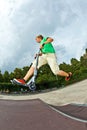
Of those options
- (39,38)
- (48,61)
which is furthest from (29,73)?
(39,38)

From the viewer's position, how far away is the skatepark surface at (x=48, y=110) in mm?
4367

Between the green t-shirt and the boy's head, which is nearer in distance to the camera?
the green t-shirt

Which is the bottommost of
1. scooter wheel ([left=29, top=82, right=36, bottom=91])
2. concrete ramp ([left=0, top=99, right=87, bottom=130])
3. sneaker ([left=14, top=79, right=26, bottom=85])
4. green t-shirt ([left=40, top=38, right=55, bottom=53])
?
concrete ramp ([left=0, top=99, right=87, bottom=130])

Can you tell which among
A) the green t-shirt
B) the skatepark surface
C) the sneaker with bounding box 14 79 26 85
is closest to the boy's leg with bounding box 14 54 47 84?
the sneaker with bounding box 14 79 26 85

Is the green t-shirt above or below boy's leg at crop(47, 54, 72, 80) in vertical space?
above

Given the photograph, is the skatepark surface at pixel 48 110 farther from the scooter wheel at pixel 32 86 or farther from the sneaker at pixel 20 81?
the sneaker at pixel 20 81

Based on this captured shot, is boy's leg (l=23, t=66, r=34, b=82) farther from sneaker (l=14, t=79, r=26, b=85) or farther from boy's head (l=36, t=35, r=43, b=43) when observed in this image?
boy's head (l=36, t=35, r=43, b=43)

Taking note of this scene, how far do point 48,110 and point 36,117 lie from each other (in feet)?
0.71

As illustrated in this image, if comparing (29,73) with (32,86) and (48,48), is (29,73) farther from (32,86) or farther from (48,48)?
(48,48)

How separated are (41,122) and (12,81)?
0.85m

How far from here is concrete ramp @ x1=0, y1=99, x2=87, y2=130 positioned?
4.33m

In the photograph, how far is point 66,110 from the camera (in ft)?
15.1

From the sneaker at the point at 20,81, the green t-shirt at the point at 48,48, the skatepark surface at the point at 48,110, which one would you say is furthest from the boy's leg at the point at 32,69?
the skatepark surface at the point at 48,110

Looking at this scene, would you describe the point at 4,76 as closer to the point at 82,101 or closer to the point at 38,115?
the point at 38,115
